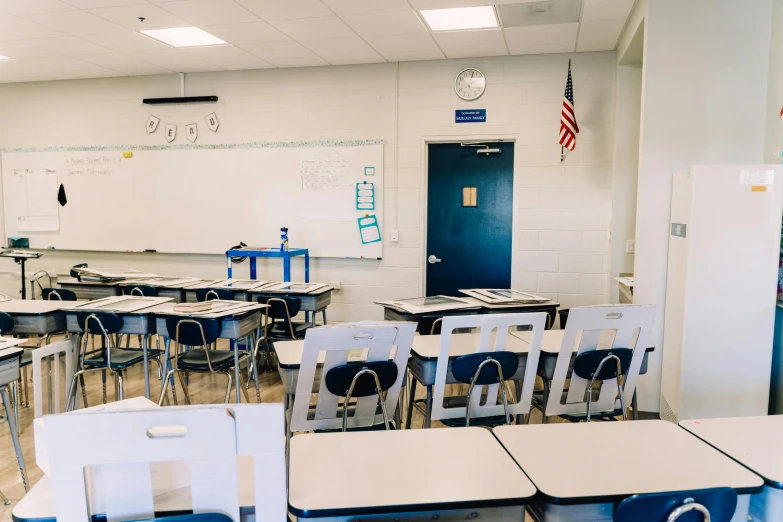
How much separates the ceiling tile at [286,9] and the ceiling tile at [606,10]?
198 cm

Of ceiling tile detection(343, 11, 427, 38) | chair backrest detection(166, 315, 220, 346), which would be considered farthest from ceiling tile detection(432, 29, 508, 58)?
chair backrest detection(166, 315, 220, 346)

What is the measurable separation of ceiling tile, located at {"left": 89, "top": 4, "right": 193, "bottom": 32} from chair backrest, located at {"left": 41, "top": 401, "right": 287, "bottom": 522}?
422 centimetres

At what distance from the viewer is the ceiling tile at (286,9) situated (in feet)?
14.3

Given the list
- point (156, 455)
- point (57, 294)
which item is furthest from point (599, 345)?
point (57, 294)

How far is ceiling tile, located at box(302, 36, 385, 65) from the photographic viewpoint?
5.34m

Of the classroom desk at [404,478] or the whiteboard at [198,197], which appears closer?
the classroom desk at [404,478]

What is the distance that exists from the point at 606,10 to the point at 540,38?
0.79m

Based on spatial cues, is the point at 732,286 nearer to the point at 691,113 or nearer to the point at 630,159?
the point at 691,113

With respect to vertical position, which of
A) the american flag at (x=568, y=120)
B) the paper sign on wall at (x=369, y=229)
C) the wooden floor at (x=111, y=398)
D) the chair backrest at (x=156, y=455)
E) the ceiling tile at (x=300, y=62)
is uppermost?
the ceiling tile at (x=300, y=62)

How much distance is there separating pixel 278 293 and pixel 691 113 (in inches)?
126

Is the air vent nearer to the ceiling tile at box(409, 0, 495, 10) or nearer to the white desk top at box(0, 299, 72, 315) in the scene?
the ceiling tile at box(409, 0, 495, 10)

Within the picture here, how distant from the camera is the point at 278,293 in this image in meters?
4.65

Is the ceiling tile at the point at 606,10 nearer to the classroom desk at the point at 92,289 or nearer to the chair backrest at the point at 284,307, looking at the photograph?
the chair backrest at the point at 284,307

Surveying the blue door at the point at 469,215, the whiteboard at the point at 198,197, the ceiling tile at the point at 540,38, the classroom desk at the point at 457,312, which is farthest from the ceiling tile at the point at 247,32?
the classroom desk at the point at 457,312
